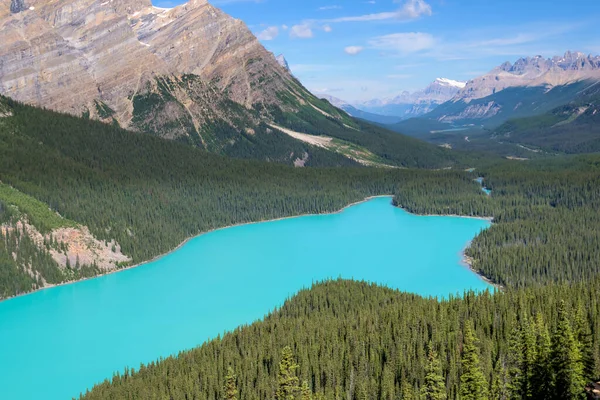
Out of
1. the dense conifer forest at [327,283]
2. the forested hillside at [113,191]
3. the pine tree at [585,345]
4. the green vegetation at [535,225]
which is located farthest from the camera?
the forested hillside at [113,191]

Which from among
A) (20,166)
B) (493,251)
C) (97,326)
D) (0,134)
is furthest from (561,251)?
(0,134)

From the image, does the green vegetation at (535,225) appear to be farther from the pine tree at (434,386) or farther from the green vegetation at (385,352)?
the pine tree at (434,386)

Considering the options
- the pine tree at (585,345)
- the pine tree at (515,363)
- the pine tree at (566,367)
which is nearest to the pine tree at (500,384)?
the pine tree at (515,363)

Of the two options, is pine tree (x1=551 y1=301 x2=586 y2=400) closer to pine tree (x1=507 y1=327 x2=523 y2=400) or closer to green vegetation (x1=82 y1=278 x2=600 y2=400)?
green vegetation (x1=82 y1=278 x2=600 y2=400)

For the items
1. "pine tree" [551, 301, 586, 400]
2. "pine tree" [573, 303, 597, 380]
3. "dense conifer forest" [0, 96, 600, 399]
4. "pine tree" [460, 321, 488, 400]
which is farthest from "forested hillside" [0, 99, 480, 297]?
"pine tree" [551, 301, 586, 400]

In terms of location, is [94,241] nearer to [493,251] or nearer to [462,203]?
[493,251]

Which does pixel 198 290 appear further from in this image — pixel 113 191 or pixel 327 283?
pixel 113 191
